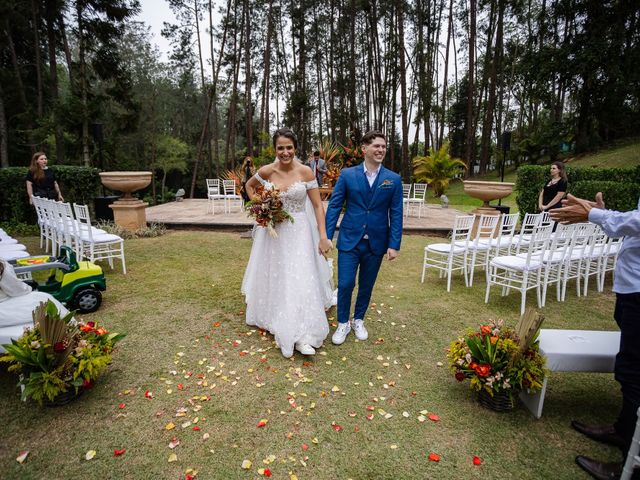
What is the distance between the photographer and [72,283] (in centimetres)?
419

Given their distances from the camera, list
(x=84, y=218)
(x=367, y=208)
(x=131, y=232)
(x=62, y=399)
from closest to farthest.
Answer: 1. (x=62, y=399)
2. (x=367, y=208)
3. (x=84, y=218)
4. (x=131, y=232)

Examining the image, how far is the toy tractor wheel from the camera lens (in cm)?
422

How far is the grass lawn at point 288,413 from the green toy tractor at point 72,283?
21 centimetres

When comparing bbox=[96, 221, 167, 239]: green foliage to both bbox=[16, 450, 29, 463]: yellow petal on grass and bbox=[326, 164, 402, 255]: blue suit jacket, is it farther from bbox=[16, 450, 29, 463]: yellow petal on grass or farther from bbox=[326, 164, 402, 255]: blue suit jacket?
bbox=[16, 450, 29, 463]: yellow petal on grass

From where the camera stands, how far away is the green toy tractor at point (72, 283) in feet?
13.6

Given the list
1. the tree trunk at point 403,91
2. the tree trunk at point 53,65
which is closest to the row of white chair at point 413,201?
the tree trunk at point 403,91

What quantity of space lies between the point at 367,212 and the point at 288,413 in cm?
186

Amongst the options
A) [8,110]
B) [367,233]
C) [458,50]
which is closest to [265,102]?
[8,110]

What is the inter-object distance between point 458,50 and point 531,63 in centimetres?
654

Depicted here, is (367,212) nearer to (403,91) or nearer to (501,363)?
(501,363)

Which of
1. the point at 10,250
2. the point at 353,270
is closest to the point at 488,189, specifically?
the point at 353,270

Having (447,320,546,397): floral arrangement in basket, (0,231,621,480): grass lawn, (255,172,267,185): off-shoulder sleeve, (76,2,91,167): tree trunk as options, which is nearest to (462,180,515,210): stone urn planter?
(0,231,621,480): grass lawn

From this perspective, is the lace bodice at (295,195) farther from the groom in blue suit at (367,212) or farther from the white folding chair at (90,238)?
the white folding chair at (90,238)

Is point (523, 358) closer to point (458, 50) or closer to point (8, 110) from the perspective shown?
point (8, 110)
